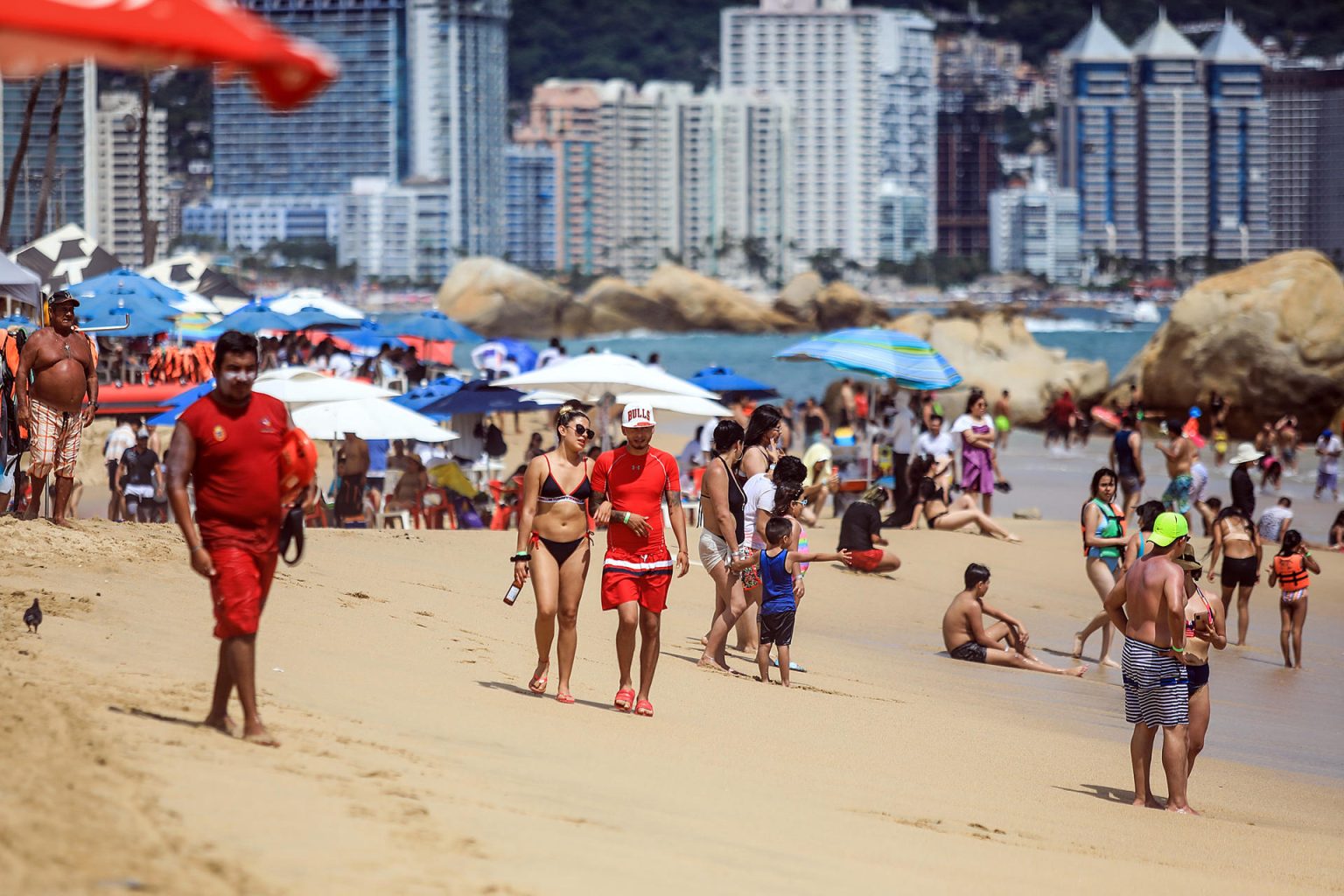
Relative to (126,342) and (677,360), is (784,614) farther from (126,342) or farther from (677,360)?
(677,360)

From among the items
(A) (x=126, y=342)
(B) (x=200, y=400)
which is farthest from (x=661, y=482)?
(A) (x=126, y=342)

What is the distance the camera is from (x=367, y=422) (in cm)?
1291

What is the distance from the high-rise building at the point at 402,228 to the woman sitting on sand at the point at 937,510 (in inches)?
6414

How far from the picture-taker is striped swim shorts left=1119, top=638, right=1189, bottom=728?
20.6 feet

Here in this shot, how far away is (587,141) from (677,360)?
101575mm

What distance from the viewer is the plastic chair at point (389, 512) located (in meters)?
13.9

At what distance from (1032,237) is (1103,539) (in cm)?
19289

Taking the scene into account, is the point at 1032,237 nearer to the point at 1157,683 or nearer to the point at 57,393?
the point at 57,393

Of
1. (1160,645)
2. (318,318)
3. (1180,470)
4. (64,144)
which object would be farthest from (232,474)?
(64,144)

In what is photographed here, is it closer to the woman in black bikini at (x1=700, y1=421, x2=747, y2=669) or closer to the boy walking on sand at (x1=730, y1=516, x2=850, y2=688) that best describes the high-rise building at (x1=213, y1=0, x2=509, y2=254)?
the woman in black bikini at (x1=700, y1=421, x2=747, y2=669)

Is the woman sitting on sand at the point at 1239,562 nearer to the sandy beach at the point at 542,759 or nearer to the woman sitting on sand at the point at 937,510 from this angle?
the sandy beach at the point at 542,759

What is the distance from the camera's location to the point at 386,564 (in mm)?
10281

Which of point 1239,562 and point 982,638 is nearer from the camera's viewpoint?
point 982,638

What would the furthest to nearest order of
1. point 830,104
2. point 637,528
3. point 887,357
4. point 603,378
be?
1. point 830,104
2. point 887,357
3. point 603,378
4. point 637,528
